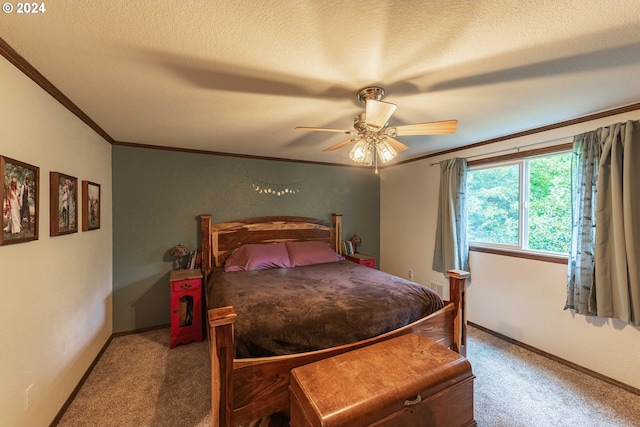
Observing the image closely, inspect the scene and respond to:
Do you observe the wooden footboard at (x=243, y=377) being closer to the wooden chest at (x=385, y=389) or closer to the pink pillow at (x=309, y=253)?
the wooden chest at (x=385, y=389)

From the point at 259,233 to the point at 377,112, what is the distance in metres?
2.56

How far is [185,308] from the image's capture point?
2.82 metres

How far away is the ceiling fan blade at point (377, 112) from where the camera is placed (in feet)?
4.84

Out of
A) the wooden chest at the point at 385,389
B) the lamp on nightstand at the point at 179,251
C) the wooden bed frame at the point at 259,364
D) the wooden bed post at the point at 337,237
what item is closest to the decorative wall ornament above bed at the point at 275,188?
the wooden bed post at the point at 337,237

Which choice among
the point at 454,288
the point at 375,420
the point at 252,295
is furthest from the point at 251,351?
the point at 454,288

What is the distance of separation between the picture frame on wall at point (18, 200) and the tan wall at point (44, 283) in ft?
0.18

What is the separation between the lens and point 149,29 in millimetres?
1155

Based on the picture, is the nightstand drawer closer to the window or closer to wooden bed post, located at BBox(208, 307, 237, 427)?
wooden bed post, located at BBox(208, 307, 237, 427)

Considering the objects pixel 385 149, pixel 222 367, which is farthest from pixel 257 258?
pixel 385 149

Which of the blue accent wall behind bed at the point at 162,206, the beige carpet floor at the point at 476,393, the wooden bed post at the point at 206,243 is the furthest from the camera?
the wooden bed post at the point at 206,243

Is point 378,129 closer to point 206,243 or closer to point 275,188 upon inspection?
point 275,188

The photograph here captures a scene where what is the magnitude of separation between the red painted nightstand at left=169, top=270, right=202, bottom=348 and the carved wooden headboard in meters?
0.40

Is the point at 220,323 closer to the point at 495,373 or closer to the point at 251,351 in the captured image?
the point at 251,351

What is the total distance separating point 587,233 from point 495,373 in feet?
4.78
